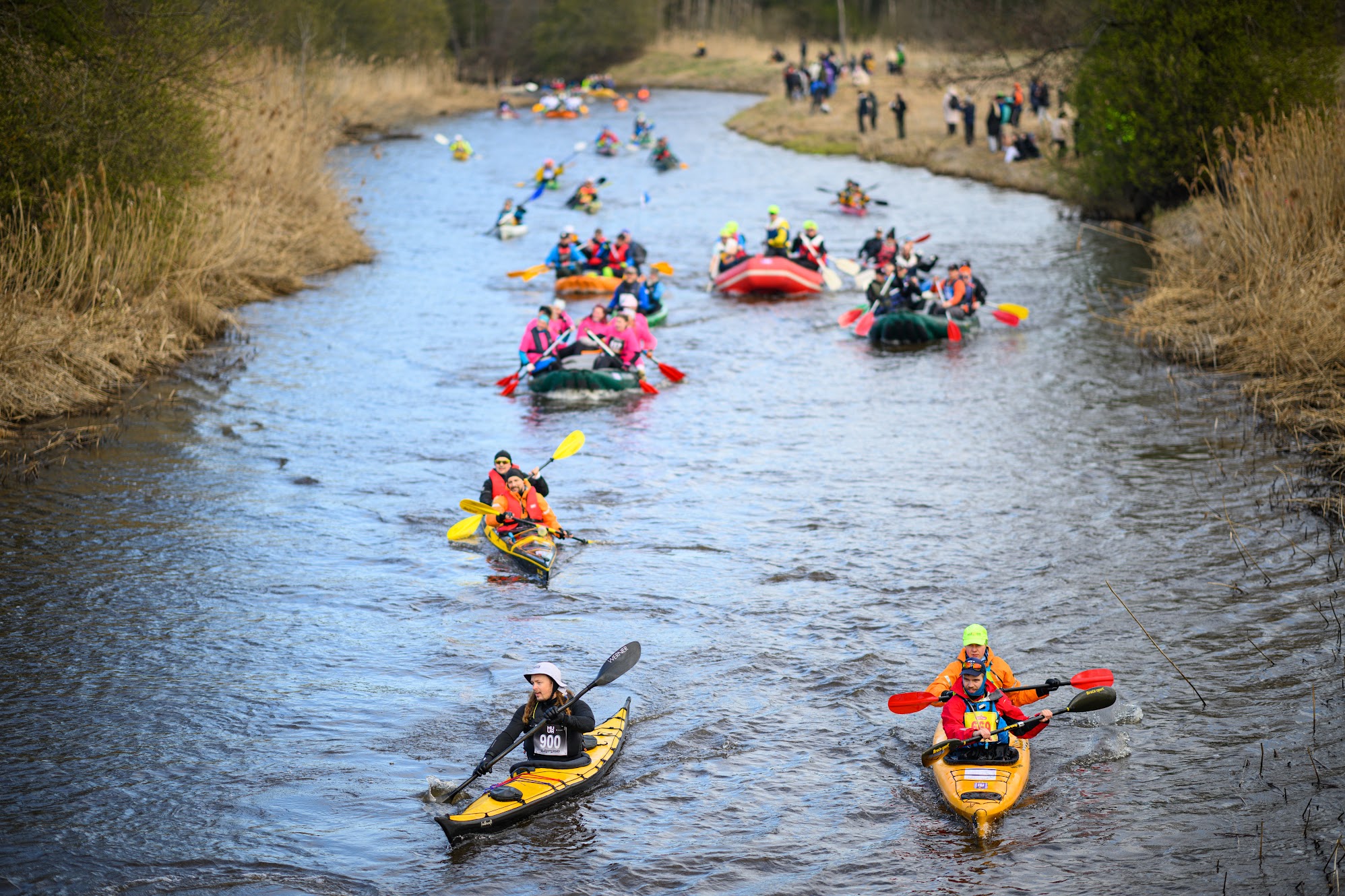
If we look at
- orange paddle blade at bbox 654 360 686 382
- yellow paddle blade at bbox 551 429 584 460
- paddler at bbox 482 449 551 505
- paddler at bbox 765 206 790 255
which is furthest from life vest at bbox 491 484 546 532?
paddler at bbox 765 206 790 255

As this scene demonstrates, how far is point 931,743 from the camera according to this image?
8.87m

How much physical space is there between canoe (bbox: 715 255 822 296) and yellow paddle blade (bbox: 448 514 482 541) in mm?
12321

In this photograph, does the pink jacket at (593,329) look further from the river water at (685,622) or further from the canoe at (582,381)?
the river water at (685,622)

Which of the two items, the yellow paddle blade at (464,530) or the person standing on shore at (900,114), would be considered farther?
the person standing on shore at (900,114)

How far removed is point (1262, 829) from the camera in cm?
759

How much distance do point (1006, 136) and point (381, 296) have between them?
22475 millimetres

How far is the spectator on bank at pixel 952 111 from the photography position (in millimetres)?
40188

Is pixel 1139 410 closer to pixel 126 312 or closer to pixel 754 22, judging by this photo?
pixel 126 312

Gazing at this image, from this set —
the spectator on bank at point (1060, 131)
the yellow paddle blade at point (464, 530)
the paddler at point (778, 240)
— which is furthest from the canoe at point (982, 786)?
the spectator on bank at point (1060, 131)

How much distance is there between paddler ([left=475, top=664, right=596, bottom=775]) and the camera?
8250 mm

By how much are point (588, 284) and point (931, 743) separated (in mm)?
16267

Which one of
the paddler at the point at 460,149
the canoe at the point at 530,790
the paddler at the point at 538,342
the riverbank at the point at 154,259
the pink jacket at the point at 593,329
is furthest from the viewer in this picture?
the paddler at the point at 460,149

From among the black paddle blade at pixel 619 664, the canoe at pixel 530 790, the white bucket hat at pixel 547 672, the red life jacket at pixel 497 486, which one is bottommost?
the canoe at pixel 530 790

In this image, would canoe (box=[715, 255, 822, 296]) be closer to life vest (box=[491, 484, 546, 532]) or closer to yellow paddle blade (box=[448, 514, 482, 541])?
yellow paddle blade (box=[448, 514, 482, 541])
